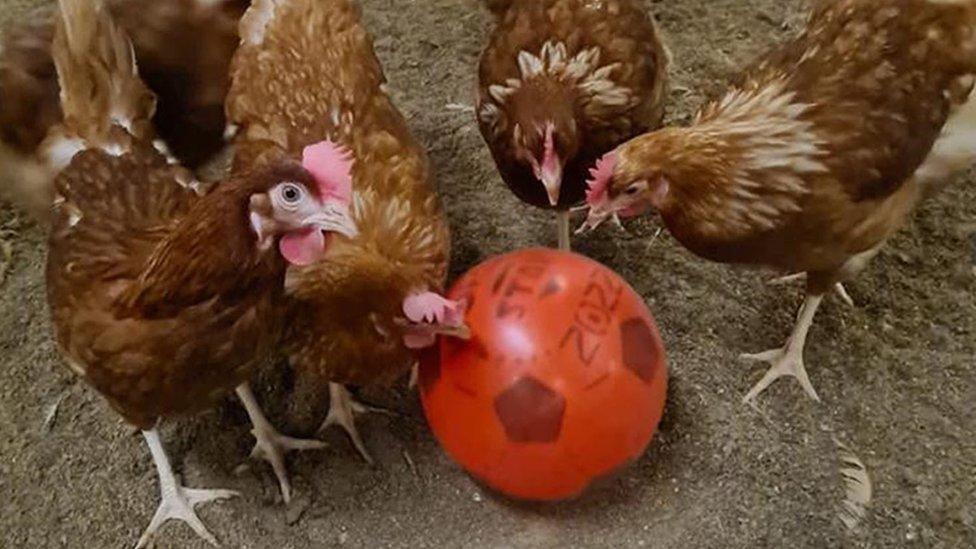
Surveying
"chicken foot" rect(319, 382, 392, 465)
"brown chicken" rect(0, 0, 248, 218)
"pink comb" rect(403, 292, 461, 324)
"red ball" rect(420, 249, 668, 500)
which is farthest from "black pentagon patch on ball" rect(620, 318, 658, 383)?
"brown chicken" rect(0, 0, 248, 218)

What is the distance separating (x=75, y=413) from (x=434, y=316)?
704 mm

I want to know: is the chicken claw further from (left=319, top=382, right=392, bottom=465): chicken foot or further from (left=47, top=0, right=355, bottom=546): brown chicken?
(left=47, top=0, right=355, bottom=546): brown chicken

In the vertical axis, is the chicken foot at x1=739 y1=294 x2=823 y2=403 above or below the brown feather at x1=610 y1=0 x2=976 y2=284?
below

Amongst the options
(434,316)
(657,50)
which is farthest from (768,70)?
(434,316)

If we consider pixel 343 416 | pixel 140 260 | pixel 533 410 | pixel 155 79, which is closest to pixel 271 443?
pixel 343 416

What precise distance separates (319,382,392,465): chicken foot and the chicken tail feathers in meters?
0.47

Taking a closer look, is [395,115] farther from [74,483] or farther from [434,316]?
[74,483]

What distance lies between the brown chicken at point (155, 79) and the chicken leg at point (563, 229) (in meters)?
0.57

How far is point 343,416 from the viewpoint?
1869 mm

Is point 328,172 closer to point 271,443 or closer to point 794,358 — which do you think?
point 271,443

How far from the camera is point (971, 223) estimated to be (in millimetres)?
2131

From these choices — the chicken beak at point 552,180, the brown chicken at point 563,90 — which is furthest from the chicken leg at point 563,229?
the chicken beak at point 552,180

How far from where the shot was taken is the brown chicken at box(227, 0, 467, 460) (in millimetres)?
1599

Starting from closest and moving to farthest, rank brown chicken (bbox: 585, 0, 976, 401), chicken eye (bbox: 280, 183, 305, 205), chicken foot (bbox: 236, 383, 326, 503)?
chicken eye (bbox: 280, 183, 305, 205) → brown chicken (bbox: 585, 0, 976, 401) → chicken foot (bbox: 236, 383, 326, 503)
